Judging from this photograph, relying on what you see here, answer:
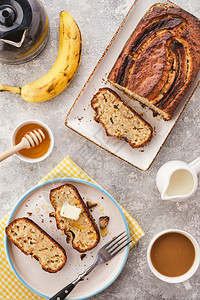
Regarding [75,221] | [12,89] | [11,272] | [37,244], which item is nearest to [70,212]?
[75,221]

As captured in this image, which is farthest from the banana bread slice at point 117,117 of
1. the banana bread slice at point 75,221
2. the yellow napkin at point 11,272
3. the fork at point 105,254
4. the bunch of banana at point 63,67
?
the fork at point 105,254

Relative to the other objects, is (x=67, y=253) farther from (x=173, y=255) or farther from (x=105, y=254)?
(x=173, y=255)

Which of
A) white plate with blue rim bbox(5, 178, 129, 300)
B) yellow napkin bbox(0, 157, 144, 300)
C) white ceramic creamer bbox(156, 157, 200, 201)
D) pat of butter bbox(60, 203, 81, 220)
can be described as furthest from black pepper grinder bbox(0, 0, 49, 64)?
white ceramic creamer bbox(156, 157, 200, 201)

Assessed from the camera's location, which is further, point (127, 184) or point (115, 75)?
point (127, 184)

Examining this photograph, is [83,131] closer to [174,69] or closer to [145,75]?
[145,75]

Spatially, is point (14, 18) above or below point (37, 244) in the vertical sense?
above

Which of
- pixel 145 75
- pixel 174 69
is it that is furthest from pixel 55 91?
pixel 174 69
